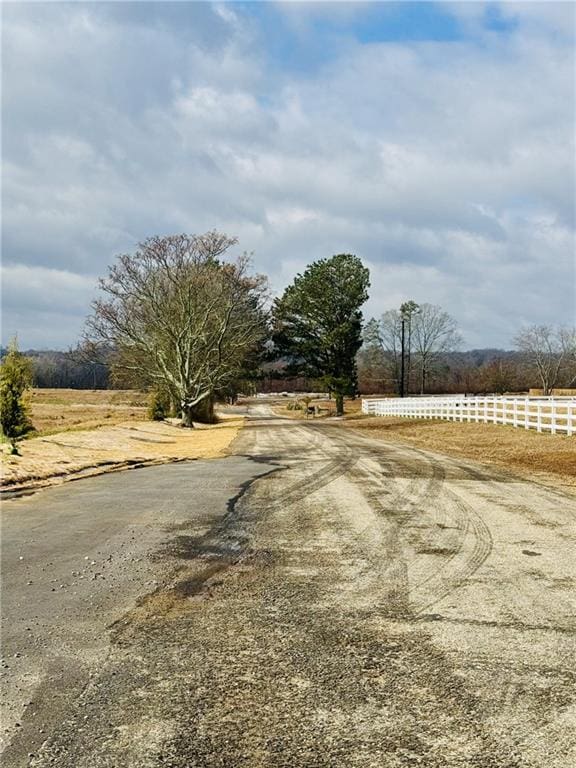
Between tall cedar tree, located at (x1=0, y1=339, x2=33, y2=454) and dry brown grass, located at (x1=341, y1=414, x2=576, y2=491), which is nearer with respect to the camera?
dry brown grass, located at (x1=341, y1=414, x2=576, y2=491)

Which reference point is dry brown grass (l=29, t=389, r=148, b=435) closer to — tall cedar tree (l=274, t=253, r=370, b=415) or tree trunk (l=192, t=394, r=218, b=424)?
tree trunk (l=192, t=394, r=218, b=424)

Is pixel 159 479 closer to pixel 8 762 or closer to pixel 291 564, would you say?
pixel 291 564

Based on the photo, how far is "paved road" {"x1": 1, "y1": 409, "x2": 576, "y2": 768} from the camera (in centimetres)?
260

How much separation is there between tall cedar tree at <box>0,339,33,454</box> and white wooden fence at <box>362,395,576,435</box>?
602 inches

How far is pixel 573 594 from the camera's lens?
14.5ft

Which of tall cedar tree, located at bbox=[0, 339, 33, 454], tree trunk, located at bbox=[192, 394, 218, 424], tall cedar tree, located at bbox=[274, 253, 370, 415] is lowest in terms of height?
tree trunk, located at bbox=[192, 394, 218, 424]

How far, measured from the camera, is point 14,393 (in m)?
17.7

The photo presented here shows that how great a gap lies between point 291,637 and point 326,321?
40.2 meters

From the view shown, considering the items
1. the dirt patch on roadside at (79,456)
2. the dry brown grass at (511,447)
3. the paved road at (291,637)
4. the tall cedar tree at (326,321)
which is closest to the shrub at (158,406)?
the tall cedar tree at (326,321)

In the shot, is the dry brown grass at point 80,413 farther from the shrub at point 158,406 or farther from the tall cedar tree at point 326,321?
the tall cedar tree at point 326,321

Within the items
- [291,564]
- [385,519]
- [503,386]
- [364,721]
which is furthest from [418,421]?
[503,386]

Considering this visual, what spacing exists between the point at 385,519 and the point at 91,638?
4.05 m

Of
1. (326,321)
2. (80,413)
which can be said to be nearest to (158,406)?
(80,413)

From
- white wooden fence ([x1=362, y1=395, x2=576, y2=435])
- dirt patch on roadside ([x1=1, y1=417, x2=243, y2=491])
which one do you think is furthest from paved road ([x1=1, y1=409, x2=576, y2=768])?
white wooden fence ([x1=362, y1=395, x2=576, y2=435])
